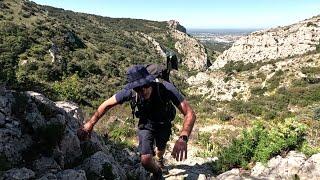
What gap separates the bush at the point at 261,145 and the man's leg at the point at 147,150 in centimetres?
344

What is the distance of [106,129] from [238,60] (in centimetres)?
7382

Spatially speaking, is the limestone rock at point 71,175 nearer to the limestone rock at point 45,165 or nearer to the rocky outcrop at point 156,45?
the limestone rock at point 45,165

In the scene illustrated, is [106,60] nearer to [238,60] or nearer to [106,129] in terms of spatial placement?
[238,60]

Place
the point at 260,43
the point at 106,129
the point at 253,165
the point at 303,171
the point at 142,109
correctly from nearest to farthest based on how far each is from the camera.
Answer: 1. the point at 142,109
2. the point at 303,171
3. the point at 253,165
4. the point at 106,129
5. the point at 260,43

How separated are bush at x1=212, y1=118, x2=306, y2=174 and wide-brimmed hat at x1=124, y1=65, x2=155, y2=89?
433cm

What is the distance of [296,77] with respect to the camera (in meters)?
46.8

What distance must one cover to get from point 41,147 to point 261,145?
4914 millimetres

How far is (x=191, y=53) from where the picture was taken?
137m

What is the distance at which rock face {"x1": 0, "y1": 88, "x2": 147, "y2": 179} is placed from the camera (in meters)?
6.46

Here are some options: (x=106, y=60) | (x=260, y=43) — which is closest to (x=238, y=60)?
(x=260, y=43)

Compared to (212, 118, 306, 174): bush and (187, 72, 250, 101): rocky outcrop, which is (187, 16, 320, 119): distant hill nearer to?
(187, 72, 250, 101): rocky outcrop

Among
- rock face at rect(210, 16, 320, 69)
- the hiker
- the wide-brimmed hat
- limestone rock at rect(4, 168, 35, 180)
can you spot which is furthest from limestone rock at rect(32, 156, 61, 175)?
rock face at rect(210, 16, 320, 69)

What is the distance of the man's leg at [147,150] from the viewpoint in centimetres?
645

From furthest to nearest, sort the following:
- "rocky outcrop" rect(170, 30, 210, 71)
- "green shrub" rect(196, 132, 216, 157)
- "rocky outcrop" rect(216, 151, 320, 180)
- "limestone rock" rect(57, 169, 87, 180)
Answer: "rocky outcrop" rect(170, 30, 210, 71) → "green shrub" rect(196, 132, 216, 157) → "rocky outcrop" rect(216, 151, 320, 180) → "limestone rock" rect(57, 169, 87, 180)
